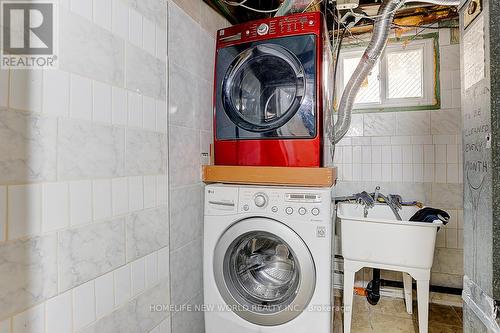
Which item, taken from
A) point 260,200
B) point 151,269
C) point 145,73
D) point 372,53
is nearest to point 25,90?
point 145,73

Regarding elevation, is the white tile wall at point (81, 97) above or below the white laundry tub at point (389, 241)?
above

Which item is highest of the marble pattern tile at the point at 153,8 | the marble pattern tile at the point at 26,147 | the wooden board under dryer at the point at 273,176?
the marble pattern tile at the point at 153,8

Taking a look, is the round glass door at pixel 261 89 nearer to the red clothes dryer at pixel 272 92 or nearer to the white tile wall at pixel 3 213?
the red clothes dryer at pixel 272 92

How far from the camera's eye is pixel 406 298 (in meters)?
2.11

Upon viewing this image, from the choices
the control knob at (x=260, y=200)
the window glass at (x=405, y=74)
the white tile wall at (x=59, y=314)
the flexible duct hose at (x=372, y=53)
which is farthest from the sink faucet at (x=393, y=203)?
the white tile wall at (x=59, y=314)

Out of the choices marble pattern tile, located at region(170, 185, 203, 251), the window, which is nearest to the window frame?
the window

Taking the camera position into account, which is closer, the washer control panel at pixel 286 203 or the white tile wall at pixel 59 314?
the white tile wall at pixel 59 314

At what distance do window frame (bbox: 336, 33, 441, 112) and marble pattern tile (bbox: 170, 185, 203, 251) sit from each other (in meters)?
1.75

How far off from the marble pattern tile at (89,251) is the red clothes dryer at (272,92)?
2.56 ft

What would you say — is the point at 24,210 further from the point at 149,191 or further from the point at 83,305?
the point at 149,191

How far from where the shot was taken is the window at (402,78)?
7.73ft

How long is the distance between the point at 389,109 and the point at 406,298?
5.11ft

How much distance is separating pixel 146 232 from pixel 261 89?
3.34 ft

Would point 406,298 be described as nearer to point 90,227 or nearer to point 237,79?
point 237,79
